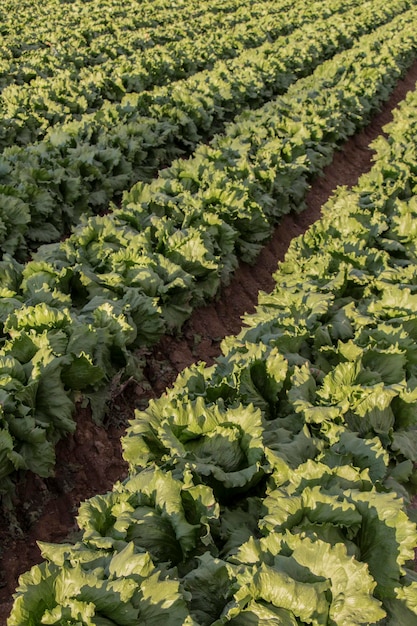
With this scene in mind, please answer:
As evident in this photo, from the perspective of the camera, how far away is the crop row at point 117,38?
1844cm

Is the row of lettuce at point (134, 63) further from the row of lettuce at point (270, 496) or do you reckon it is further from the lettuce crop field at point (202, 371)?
the row of lettuce at point (270, 496)

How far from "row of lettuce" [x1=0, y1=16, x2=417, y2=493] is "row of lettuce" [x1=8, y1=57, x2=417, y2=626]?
3.53 feet

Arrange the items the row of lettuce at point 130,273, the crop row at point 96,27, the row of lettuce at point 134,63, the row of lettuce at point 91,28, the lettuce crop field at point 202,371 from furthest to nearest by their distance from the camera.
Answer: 1. the crop row at point 96,27
2. the row of lettuce at point 91,28
3. the row of lettuce at point 134,63
4. the row of lettuce at point 130,273
5. the lettuce crop field at point 202,371

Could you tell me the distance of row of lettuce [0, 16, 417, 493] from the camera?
18.1 feet

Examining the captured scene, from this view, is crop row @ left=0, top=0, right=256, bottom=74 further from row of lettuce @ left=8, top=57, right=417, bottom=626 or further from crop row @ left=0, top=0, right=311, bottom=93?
row of lettuce @ left=8, top=57, right=417, bottom=626

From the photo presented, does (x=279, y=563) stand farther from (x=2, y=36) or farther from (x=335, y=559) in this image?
(x=2, y=36)

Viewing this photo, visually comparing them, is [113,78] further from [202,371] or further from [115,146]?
[202,371]

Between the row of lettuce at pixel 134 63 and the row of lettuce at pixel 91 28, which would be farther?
the row of lettuce at pixel 91 28

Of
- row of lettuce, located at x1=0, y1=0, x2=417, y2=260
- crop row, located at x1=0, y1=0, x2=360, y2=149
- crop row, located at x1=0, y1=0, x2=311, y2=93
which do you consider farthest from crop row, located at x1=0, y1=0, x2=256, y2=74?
row of lettuce, located at x1=0, y1=0, x2=417, y2=260

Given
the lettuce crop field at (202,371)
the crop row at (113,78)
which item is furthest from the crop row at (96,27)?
the lettuce crop field at (202,371)

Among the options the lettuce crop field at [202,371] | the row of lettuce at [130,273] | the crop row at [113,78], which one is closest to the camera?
the lettuce crop field at [202,371]

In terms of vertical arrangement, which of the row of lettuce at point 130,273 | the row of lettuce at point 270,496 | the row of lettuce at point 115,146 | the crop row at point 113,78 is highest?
the crop row at point 113,78

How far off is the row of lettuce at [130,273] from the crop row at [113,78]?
14.7 feet

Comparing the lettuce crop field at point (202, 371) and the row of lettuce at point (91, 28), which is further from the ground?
the row of lettuce at point (91, 28)
